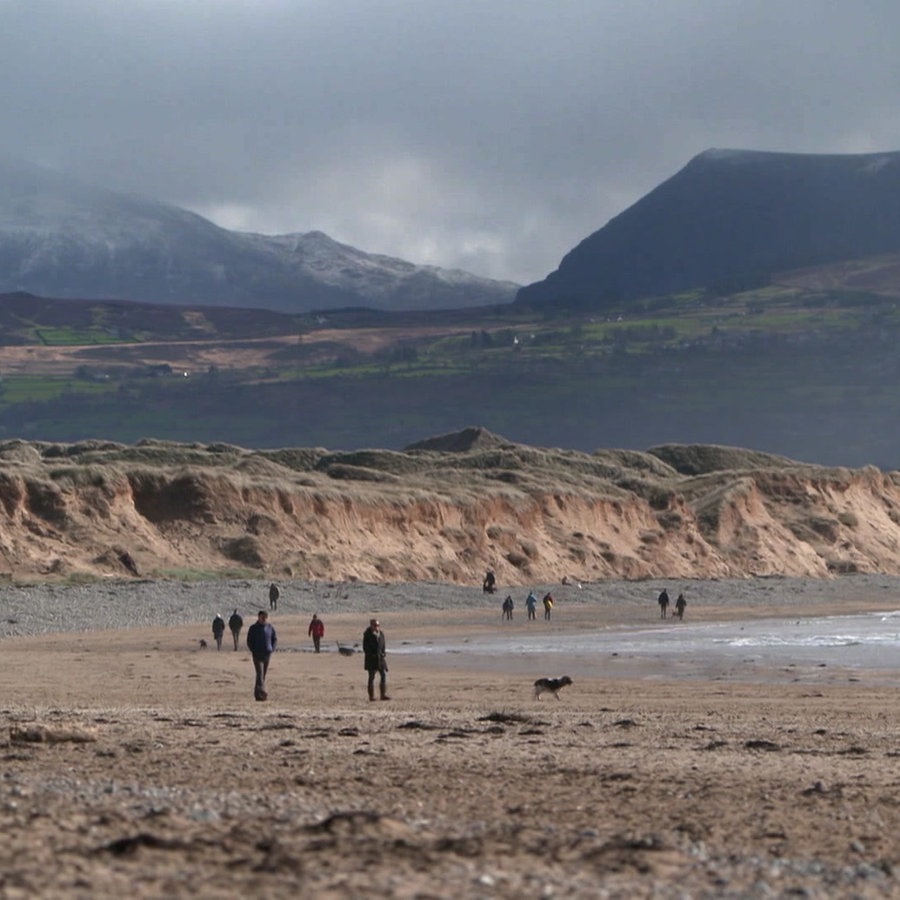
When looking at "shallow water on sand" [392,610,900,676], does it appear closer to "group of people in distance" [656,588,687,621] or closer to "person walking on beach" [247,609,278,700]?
"group of people in distance" [656,588,687,621]

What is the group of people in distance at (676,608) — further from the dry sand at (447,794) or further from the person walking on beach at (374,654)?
the person walking on beach at (374,654)

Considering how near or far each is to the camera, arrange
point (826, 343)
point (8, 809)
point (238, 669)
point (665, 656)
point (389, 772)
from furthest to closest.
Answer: point (826, 343), point (665, 656), point (238, 669), point (389, 772), point (8, 809)

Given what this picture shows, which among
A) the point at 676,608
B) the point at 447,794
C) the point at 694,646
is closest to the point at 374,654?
the point at 447,794

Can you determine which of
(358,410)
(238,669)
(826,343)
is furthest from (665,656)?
(826,343)

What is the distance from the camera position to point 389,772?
38.5 ft

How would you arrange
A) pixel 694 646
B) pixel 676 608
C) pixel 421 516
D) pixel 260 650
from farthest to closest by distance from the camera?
pixel 421 516 < pixel 676 608 < pixel 694 646 < pixel 260 650

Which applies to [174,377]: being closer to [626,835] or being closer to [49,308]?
[49,308]

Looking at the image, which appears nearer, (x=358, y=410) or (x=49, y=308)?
(x=358, y=410)

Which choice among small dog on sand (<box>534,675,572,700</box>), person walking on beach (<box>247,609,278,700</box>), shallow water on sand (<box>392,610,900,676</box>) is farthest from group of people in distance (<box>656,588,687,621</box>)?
person walking on beach (<box>247,609,278,700</box>)

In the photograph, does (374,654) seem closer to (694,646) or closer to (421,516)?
(694,646)

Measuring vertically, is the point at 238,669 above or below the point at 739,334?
below

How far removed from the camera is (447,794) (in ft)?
34.8

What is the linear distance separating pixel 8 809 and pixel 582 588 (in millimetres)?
47020

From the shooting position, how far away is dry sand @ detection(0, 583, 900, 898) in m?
7.62
